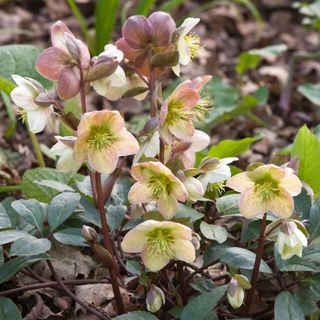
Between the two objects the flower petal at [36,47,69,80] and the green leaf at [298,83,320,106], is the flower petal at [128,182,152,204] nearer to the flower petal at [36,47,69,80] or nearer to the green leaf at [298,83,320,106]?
the flower petal at [36,47,69,80]

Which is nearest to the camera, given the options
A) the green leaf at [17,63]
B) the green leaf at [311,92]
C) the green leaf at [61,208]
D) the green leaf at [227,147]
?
the green leaf at [61,208]

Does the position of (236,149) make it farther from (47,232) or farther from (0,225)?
(0,225)

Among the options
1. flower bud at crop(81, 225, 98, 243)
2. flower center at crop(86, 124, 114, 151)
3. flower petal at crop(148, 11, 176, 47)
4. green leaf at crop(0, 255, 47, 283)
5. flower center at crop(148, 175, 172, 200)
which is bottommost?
green leaf at crop(0, 255, 47, 283)

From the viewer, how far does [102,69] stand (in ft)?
3.70

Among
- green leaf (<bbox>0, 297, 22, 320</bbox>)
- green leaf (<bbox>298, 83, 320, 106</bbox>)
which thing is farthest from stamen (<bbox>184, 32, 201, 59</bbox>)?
green leaf (<bbox>298, 83, 320, 106</bbox>)

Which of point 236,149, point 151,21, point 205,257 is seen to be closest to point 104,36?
point 236,149

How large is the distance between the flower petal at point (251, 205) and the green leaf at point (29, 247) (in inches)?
13.2

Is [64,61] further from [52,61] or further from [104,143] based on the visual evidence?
[104,143]

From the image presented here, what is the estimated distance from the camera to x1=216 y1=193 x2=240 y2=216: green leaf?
1248mm

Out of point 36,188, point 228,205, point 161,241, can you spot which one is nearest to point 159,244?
point 161,241

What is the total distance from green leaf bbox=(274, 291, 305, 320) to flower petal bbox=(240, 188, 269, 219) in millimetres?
165

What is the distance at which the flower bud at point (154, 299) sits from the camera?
1139mm

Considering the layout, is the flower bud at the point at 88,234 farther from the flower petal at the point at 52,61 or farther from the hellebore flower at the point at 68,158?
the flower petal at the point at 52,61

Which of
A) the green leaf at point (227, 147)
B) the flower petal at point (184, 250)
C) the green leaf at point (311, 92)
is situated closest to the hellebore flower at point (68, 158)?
the flower petal at point (184, 250)
